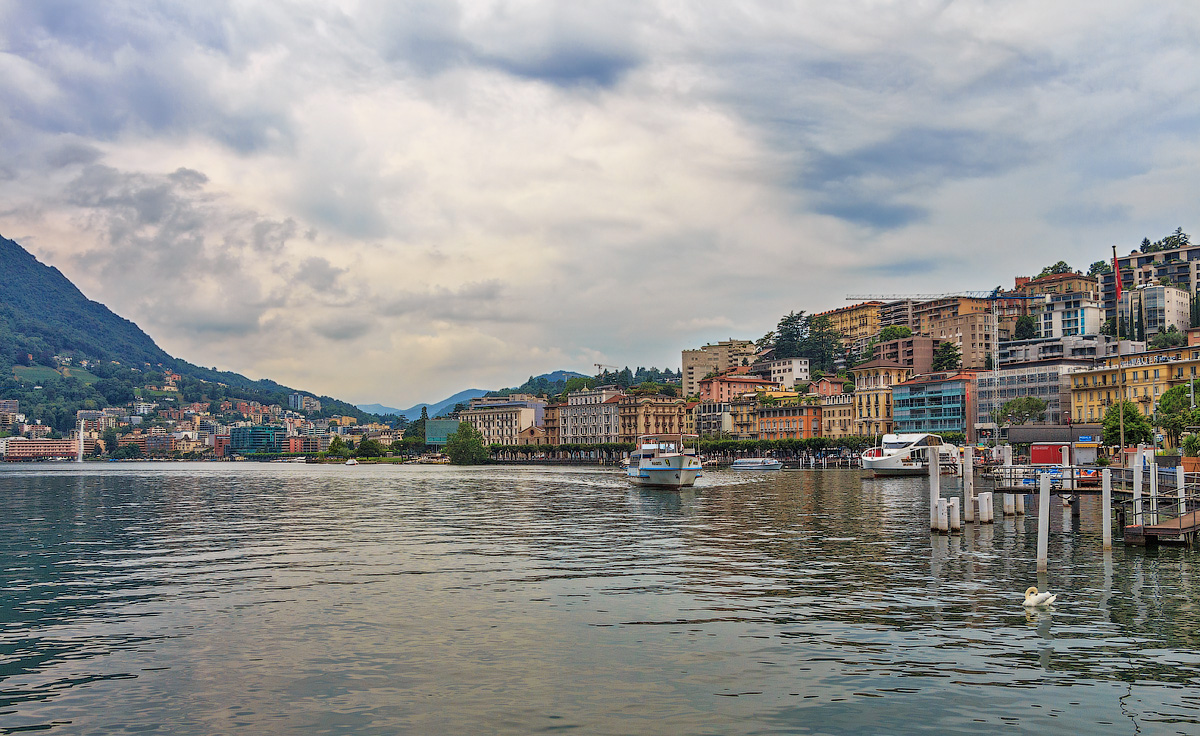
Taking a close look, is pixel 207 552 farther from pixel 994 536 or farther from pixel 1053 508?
pixel 1053 508

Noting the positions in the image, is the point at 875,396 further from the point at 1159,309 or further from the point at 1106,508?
the point at 1106,508

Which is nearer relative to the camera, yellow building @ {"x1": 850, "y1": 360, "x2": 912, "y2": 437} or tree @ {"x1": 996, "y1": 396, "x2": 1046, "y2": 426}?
tree @ {"x1": 996, "y1": 396, "x2": 1046, "y2": 426}

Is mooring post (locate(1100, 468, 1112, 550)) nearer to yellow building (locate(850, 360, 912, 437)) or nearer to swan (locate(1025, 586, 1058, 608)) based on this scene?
A: swan (locate(1025, 586, 1058, 608))

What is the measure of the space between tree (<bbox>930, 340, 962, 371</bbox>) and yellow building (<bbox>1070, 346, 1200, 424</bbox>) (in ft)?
165

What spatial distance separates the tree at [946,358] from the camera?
191500 millimetres

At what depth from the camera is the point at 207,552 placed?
35.9 metres

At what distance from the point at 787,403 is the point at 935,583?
568 feet

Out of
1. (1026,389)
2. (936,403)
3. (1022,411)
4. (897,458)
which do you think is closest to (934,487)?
(897,458)

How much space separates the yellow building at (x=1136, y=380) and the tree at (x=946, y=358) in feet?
165

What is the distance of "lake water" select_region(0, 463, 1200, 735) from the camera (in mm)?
14453

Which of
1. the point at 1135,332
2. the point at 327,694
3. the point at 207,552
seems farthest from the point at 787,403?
the point at 327,694

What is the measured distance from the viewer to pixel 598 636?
19891mm

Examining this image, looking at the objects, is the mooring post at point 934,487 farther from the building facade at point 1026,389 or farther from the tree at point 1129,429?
the building facade at point 1026,389

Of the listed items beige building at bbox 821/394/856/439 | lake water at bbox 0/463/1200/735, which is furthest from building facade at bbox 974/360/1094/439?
lake water at bbox 0/463/1200/735
